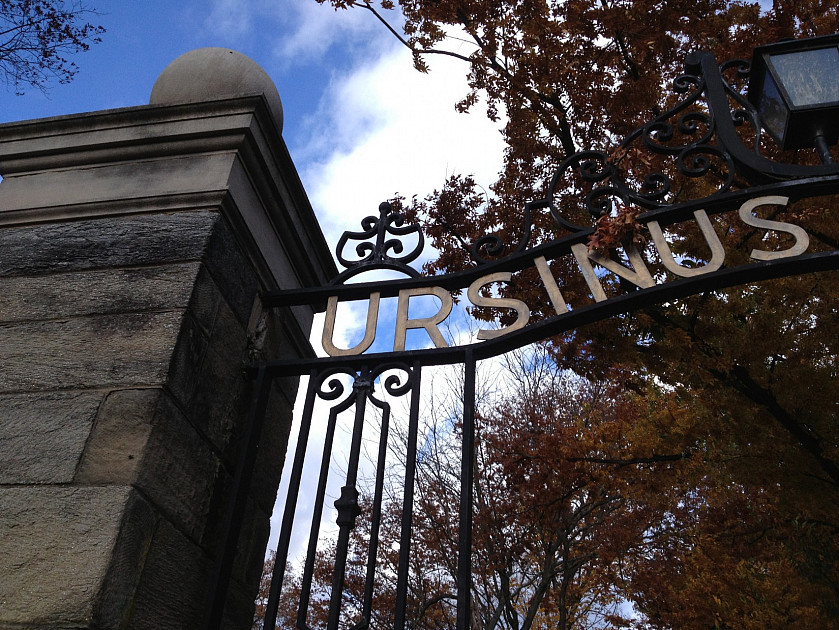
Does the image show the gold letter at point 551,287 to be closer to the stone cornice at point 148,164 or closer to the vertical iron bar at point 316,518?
the vertical iron bar at point 316,518

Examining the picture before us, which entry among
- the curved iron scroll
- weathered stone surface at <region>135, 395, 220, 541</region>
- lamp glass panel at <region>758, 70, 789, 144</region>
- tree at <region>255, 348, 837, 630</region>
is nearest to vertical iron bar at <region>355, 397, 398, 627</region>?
the curved iron scroll

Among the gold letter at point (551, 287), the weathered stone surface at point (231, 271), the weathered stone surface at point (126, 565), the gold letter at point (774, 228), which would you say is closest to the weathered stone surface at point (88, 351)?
the weathered stone surface at point (231, 271)

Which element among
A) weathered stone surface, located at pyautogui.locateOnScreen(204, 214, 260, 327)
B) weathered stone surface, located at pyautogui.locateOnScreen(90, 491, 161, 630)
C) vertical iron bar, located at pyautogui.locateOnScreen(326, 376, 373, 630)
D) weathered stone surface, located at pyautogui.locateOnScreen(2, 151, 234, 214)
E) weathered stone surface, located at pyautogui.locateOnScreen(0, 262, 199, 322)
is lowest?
weathered stone surface, located at pyautogui.locateOnScreen(90, 491, 161, 630)

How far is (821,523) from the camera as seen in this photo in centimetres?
640

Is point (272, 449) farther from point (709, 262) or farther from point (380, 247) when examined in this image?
point (709, 262)

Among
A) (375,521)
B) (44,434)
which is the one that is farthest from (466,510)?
(44,434)

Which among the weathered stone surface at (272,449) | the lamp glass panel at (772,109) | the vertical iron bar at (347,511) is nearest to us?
the vertical iron bar at (347,511)

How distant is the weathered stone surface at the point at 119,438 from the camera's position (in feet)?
6.24

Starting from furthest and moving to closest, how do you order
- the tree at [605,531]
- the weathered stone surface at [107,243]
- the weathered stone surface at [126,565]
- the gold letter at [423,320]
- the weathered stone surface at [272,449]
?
the tree at [605,531]
the weathered stone surface at [272,449]
the gold letter at [423,320]
the weathered stone surface at [107,243]
the weathered stone surface at [126,565]

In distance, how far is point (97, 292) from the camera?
235 cm

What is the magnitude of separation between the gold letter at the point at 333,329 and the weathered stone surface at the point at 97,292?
574 mm

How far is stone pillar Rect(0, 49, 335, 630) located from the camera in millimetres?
1829

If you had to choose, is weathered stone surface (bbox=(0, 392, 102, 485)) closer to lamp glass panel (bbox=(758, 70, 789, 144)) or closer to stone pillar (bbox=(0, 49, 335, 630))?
stone pillar (bbox=(0, 49, 335, 630))

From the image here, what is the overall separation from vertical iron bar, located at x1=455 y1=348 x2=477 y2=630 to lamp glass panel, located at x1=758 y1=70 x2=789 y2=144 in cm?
166
